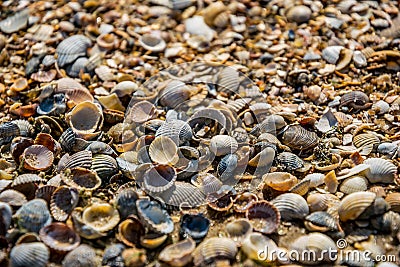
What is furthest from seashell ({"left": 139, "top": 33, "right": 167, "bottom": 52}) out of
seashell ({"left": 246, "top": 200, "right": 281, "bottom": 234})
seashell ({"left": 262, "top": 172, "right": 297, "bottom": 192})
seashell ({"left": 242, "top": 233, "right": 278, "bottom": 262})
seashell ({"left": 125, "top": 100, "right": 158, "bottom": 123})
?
seashell ({"left": 242, "top": 233, "right": 278, "bottom": 262})

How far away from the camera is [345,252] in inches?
113

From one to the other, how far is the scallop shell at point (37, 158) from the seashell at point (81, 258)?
73 cm

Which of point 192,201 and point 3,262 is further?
point 192,201

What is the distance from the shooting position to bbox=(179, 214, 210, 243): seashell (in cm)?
292

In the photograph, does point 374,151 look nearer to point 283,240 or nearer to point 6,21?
point 283,240

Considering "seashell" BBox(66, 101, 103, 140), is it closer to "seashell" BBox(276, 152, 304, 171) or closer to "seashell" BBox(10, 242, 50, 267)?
"seashell" BBox(10, 242, 50, 267)

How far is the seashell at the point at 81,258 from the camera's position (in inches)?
108

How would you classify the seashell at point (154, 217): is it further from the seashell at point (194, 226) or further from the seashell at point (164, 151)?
the seashell at point (164, 151)

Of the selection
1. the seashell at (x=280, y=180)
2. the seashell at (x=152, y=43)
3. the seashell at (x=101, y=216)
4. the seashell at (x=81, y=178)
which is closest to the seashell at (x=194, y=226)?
the seashell at (x=101, y=216)

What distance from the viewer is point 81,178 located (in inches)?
126

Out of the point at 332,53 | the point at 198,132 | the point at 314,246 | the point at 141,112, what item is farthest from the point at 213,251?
the point at 332,53

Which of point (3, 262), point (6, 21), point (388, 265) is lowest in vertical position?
point (388, 265)

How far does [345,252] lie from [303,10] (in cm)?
247

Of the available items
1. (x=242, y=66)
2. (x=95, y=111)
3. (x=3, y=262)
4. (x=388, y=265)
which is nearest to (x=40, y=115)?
(x=95, y=111)
